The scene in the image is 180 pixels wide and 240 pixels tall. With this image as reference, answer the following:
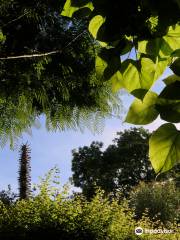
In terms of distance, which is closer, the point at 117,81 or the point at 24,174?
the point at 117,81

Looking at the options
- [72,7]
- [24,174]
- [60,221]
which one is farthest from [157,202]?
[72,7]

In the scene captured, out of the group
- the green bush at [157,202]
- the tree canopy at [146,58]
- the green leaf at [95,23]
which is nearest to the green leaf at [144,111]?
the tree canopy at [146,58]

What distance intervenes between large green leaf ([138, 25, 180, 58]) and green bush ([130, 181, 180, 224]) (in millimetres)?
24821

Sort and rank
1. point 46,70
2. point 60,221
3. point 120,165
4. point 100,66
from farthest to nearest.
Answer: point 120,165 → point 60,221 → point 46,70 → point 100,66

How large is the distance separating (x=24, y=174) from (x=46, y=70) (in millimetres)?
12176

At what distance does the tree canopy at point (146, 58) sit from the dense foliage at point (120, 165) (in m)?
43.4

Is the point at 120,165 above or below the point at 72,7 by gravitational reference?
below

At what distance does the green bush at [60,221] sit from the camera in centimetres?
1042

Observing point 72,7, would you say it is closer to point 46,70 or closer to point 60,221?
point 46,70

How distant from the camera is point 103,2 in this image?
0.67m

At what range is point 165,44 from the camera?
2.40 ft

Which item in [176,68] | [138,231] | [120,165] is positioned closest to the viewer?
[176,68]

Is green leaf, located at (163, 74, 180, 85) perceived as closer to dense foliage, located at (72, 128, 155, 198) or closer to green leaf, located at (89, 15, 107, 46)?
green leaf, located at (89, 15, 107, 46)

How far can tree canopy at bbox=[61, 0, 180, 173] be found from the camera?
652mm
